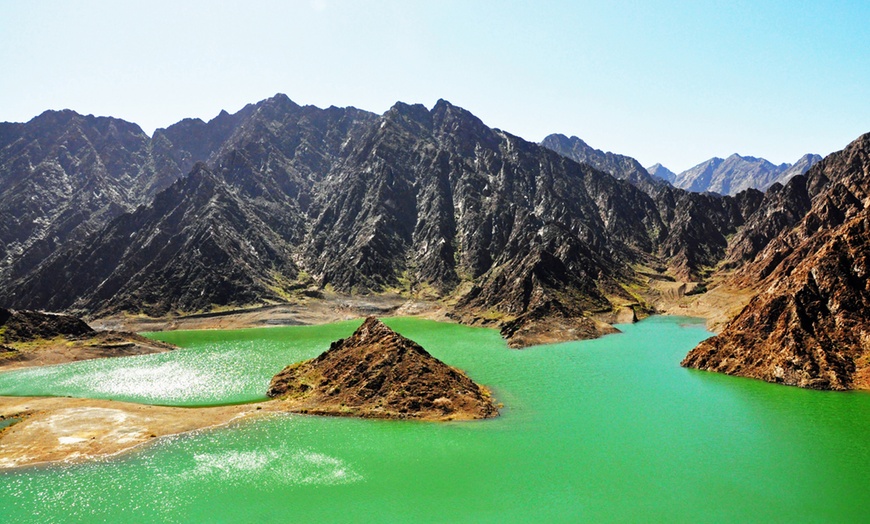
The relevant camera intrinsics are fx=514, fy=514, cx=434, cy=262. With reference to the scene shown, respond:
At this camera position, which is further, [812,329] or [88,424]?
[812,329]

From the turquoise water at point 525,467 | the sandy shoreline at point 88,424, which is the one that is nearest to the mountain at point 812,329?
the turquoise water at point 525,467

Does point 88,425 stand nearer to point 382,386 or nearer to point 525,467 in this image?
point 382,386

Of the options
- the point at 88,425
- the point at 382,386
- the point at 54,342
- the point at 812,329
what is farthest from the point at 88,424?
the point at 812,329

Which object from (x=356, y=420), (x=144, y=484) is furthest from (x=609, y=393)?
(x=144, y=484)

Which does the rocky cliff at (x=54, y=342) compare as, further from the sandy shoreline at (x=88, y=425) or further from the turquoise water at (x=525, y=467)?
the turquoise water at (x=525, y=467)

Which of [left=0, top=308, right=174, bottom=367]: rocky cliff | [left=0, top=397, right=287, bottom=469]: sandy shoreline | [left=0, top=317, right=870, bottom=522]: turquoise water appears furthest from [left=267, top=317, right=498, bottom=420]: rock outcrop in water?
[left=0, top=308, right=174, bottom=367]: rocky cliff

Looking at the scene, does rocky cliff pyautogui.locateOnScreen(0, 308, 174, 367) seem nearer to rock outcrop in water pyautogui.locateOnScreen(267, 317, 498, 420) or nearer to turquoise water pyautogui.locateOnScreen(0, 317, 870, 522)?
turquoise water pyautogui.locateOnScreen(0, 317, 870, 522)

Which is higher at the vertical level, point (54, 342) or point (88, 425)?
point (54, 342)
